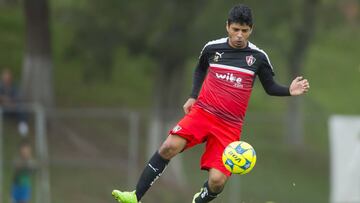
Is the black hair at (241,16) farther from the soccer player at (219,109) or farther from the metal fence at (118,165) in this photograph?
the metal fence at (118,165)

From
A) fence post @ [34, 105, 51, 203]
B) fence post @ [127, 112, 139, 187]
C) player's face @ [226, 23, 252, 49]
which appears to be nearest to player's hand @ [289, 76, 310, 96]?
player's face @ [226, 23, 252, 49]

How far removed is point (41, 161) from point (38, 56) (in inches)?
230

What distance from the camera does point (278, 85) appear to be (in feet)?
37.5

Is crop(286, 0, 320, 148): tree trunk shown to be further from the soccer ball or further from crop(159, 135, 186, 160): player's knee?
the soccer ball

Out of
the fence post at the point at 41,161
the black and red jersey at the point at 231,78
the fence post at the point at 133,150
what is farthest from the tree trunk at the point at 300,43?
the black and red jersey at the point at 231,78

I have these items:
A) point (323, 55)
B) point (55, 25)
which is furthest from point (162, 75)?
point (323, 55)

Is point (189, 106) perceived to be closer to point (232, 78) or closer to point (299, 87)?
point (232, 78)

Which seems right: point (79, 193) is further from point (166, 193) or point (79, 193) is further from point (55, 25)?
point (55, 25)

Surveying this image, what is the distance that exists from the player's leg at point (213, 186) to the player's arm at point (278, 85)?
1045 millimetres

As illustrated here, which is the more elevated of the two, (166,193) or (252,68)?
(252,68)

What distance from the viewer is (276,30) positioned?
3284 cm

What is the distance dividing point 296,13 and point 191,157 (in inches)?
331

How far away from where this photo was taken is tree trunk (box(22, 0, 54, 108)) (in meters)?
27.8

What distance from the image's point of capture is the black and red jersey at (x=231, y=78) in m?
11.3
